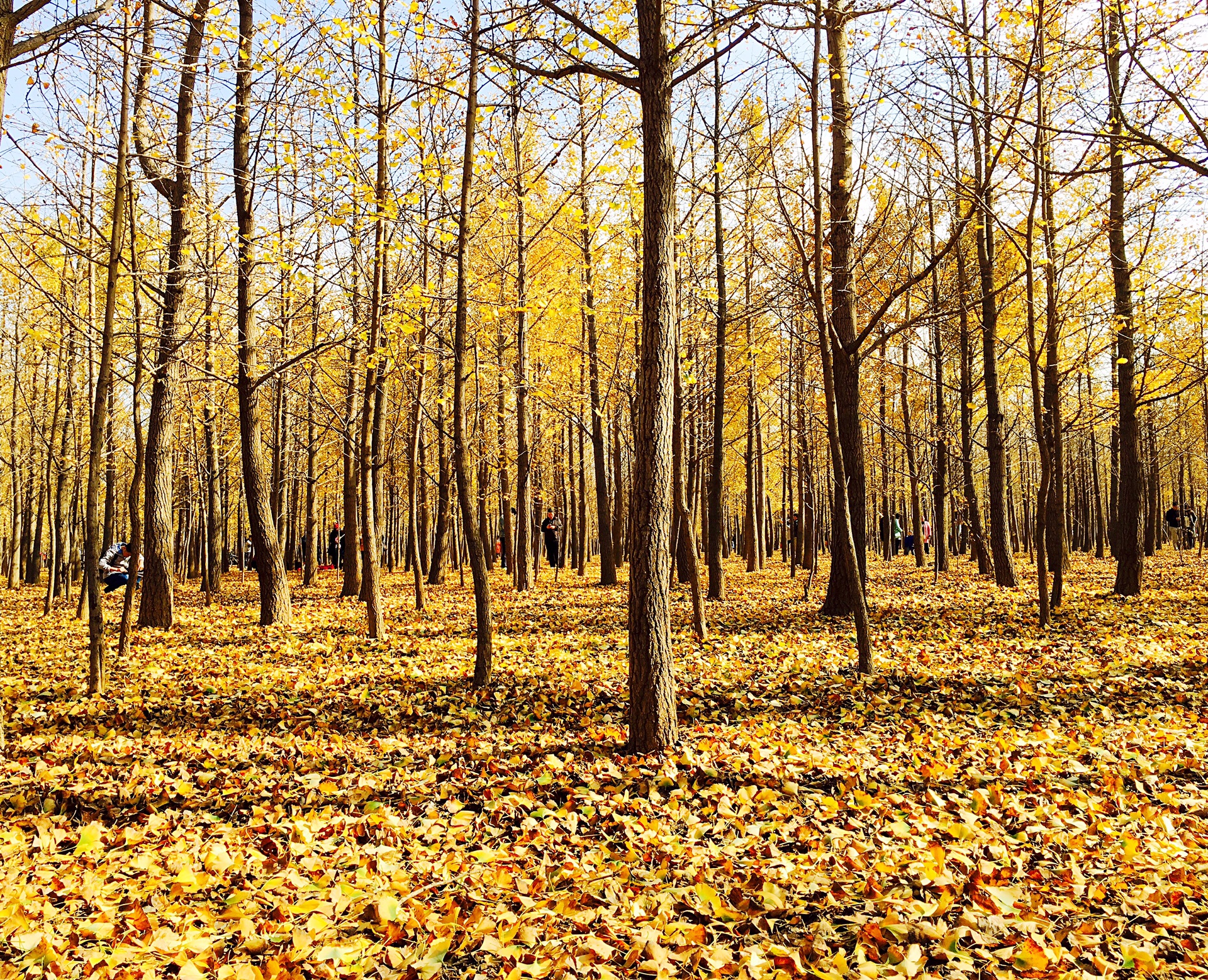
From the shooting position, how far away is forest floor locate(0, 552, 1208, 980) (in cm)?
295

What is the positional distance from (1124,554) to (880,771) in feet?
29.4

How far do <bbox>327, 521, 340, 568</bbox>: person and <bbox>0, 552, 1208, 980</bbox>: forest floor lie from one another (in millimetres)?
15185

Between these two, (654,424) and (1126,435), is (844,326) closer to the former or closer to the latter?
(1126,435)

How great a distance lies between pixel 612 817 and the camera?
4.20 m

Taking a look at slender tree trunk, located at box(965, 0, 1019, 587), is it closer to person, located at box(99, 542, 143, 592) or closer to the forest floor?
the forest floor

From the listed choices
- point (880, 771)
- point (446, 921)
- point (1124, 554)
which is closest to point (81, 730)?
point (446, 921)

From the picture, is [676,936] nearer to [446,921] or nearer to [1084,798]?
[446,921]

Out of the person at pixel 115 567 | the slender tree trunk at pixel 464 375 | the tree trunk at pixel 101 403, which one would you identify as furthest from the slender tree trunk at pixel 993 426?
the person at pixel 115 567

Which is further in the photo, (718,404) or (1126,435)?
(718,404)

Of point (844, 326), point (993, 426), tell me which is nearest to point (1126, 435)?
point (993, 426)

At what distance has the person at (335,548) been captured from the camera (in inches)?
905

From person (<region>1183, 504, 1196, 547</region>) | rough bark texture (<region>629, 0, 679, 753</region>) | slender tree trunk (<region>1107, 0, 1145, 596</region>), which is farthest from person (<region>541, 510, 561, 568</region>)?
person (<region>1183, 504, 1196, 547</region>)

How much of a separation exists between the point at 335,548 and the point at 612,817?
23390mm

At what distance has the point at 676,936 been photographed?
9.96ft
